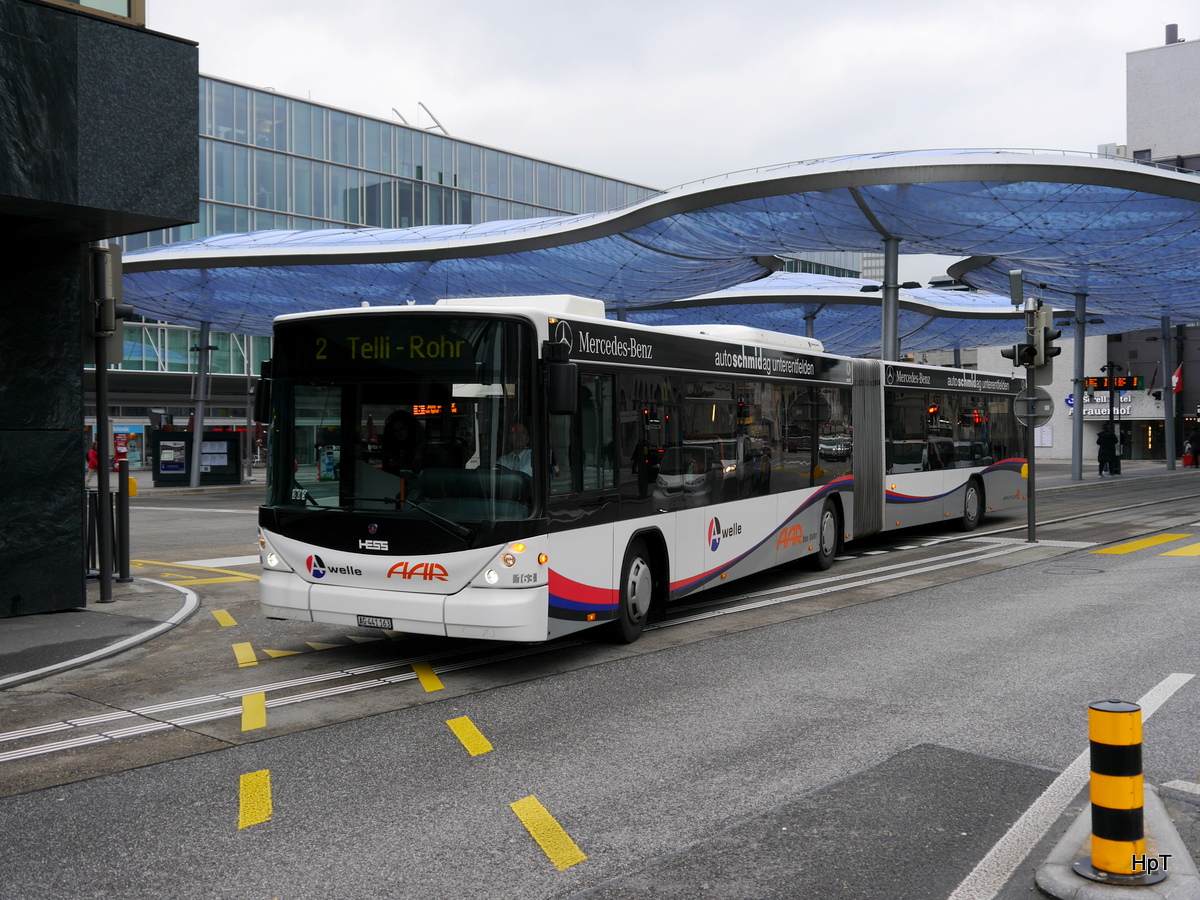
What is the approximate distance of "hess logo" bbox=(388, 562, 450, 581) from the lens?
25.6ft

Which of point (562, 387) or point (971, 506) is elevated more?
point (562, 387)

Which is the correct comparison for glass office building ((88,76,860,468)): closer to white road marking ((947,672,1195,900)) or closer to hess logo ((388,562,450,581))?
hess logo ((388,562,450,581))

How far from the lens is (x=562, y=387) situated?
306 inches

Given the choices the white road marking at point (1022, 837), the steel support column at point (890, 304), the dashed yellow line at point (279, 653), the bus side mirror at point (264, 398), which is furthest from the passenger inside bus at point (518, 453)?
the steel support column at point (890, 304)

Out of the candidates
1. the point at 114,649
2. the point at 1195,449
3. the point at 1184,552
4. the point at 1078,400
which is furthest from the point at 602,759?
the point at 1195,449

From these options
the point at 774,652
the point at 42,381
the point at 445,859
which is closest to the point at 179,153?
the point at 42,381

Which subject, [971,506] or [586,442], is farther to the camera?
[971,506]

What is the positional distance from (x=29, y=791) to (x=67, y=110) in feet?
22.0

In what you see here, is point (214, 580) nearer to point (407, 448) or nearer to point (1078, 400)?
point (407, 448)

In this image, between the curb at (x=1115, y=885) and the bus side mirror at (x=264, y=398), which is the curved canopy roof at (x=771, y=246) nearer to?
the bus side mirror at (x=264, y=398)

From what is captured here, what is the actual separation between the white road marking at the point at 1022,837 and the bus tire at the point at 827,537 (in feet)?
25.7

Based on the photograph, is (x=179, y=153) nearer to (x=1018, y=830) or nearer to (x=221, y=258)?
(x=1018, y=830)

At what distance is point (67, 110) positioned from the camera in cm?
980

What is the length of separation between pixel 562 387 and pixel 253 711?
9.96 ft
